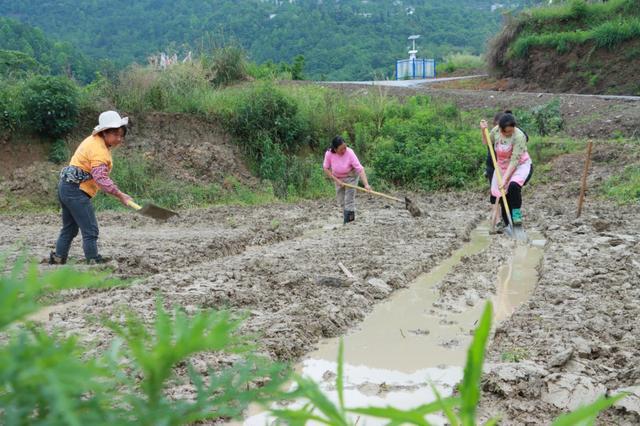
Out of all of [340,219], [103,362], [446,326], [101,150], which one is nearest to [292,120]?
[340,219]

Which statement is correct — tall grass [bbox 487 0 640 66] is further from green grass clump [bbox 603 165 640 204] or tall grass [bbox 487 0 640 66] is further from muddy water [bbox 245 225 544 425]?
muddy water [bbox 245 225 544 425]

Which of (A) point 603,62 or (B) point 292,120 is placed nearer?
(B) point 292,120

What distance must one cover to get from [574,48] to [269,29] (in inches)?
1325

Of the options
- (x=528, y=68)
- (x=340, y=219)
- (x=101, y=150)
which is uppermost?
A: (x=528, y=68)

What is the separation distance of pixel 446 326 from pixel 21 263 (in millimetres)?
5203

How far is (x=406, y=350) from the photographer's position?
508 centimetres

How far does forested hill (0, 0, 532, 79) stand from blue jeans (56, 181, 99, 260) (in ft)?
122

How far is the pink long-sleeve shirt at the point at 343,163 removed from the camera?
1057 centimetres

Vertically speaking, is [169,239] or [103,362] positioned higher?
[103,362]

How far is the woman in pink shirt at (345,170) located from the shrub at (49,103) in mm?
6260

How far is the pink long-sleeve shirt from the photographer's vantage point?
1057 centimetres

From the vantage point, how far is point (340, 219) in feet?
38.3

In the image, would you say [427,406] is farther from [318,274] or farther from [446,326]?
[318,274]

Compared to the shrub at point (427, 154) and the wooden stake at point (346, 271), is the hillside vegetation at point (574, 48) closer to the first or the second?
the shrub at point (427, 154)
